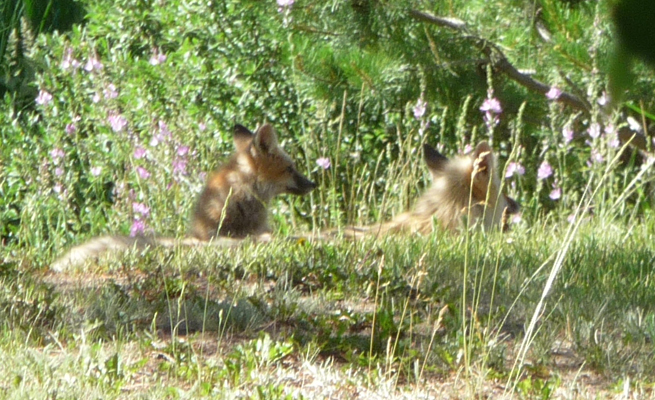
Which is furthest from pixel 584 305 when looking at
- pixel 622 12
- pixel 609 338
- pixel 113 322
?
pixel 622 12

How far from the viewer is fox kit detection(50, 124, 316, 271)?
7.03 m

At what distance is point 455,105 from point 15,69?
6.10m

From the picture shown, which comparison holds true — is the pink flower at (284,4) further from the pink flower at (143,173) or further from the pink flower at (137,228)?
the pink flower at (137,228)

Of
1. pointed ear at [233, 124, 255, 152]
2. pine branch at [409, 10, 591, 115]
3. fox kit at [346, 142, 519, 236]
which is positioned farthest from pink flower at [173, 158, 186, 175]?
pine branch at [409, 10, 591, 115]

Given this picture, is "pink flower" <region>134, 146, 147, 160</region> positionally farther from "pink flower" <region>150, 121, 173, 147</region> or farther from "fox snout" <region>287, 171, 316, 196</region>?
"fox snout" <region>287, 171, 316, 196</region>

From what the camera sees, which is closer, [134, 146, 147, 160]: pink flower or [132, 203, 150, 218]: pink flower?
[132, 203, 150, 218]: pink flower

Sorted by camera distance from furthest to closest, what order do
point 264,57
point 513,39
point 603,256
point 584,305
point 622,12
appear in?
point 264,57 < point 513,39 < point 603,256 < point 584,305 < point 622,12

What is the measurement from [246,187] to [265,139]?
411 millimetres

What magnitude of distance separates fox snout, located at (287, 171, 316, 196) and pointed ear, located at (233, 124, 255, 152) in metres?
0.44

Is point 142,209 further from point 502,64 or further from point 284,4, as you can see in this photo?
point 502,64

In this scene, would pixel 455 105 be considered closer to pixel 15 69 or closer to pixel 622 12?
pixel 15 69

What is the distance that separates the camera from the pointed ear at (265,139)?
733 cm

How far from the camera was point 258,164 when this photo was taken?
7.41 meters

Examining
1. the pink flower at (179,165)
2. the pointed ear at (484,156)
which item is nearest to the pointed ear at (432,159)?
the pointed ear at (484,156)
